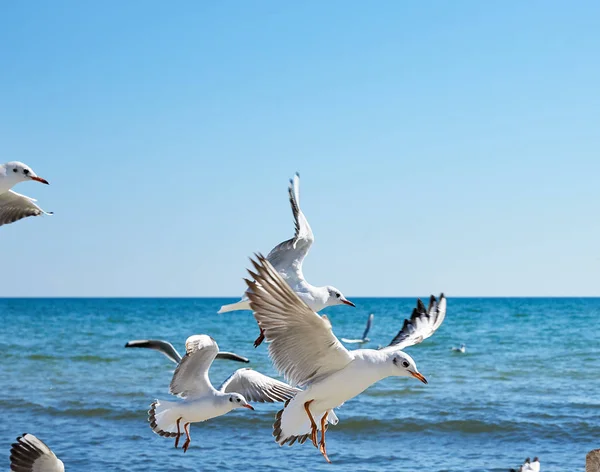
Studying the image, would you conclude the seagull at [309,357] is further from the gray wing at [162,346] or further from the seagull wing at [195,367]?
the gray wing at [162,346]

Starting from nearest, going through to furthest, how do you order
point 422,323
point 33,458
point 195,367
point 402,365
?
point 402,365, point 33,458, point 422,323, point 195,367

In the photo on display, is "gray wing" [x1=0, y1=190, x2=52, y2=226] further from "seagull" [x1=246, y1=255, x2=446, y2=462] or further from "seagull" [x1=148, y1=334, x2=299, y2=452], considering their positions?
"seagull" [x1=246, y1=255, x2=446, y2=462]

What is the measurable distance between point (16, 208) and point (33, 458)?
287 centimetres

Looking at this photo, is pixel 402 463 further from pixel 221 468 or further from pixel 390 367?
pixel 390 367

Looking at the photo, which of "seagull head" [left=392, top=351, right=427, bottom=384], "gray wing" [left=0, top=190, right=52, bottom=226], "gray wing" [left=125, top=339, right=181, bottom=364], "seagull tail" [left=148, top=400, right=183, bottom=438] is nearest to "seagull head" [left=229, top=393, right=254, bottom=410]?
"seagull tail" [left=148, top=400, right=183, bottom=438]

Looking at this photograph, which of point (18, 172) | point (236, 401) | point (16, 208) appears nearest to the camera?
point (236, 401)

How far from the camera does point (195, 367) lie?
6785 mm

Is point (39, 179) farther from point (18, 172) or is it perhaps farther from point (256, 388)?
point (256, 388)

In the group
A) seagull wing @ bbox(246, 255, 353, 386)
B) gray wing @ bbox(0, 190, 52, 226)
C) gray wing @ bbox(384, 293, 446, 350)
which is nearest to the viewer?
seagull wing @ bbox(246, 255, 353, 386)

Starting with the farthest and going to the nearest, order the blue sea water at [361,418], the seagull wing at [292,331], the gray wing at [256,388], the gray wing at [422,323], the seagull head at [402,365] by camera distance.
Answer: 1. the blue sea water at [361,418]
2. the gray wing at [256,388]
3. the gray wing at [422,323]
4. the seagull head at [402,365]
5. the seagull wing at [292,331]

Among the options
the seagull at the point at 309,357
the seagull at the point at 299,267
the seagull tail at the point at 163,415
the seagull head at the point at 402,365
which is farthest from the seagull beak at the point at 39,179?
the seagull head at the point at 402,365

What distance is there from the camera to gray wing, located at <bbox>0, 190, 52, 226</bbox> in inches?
318

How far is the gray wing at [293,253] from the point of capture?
7.32 m

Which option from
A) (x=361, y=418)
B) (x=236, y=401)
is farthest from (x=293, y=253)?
(x=361, y=418)
